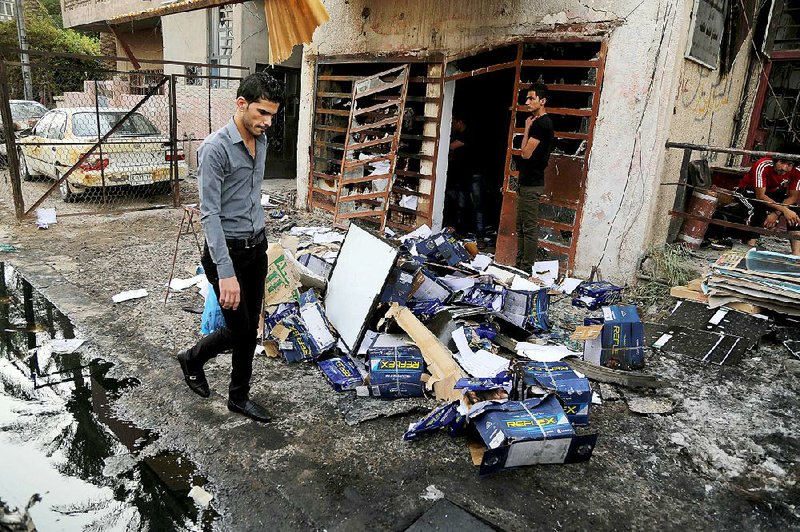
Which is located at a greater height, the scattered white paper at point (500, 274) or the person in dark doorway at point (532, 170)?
the person in dark doorway at point (532, 170)

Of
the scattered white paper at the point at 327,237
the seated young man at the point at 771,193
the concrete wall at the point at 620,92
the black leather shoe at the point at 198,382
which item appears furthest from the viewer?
the scattered white paper at the point at 327,237

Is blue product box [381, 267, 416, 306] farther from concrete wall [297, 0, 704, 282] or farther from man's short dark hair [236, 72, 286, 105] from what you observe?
concrete wall [297, 0, 704, 282]

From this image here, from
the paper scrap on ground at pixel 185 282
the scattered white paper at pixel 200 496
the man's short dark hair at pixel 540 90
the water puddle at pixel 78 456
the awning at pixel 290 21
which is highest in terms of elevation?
the awning at pixel 290 21

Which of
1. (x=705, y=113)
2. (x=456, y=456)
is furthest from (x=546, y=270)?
(x=456, y=456)

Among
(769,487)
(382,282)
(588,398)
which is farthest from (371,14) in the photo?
(769,487)

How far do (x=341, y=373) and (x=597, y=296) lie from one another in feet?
9.67

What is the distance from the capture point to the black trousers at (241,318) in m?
2.92

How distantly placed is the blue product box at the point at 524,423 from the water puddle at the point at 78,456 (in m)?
1.46

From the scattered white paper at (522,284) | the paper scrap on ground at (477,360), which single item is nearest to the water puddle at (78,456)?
the paper scrap on ground at (477,360)

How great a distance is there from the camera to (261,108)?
2695 mm

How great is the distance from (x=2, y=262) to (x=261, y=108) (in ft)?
16.7

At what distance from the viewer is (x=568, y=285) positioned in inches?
224

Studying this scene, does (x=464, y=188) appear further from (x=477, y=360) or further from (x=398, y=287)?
(x=477, y=360)

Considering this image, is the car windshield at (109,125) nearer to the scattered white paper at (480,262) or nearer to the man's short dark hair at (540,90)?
the scattered white paper at (480,262)
